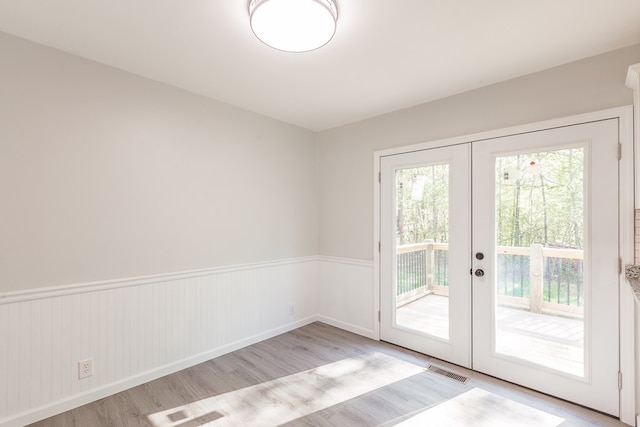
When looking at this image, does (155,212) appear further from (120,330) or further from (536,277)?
(536,277)

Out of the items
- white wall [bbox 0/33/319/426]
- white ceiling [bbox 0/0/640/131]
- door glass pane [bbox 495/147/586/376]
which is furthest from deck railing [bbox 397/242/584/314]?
white wall [bbox 0/33/319/426]

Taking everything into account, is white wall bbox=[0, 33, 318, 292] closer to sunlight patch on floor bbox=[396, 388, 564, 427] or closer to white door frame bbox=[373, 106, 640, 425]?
sunlight patch on floor bbox=[396, 388, 564, 427]

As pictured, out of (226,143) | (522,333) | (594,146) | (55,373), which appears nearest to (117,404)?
(55,373)

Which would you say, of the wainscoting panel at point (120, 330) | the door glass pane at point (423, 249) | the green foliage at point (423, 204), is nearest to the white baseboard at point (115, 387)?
the wainscoting panel at point (120, 330)

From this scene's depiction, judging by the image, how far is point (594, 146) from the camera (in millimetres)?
2129

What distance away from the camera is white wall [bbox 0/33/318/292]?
1974 millimetres

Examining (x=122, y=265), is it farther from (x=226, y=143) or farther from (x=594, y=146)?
(x=594, y=146)

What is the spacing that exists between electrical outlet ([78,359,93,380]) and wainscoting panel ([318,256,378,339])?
2491mm

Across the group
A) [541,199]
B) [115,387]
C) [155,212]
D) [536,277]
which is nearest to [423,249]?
[536,277]

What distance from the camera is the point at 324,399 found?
229 centimetres

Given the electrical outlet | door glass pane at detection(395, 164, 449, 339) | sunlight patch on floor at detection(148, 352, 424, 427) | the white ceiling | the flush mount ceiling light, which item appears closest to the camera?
the flush mount ceiling light

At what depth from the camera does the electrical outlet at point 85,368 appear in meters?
2.17

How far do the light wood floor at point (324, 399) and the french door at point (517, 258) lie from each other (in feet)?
0.84

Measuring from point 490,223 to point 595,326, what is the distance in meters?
0.99
